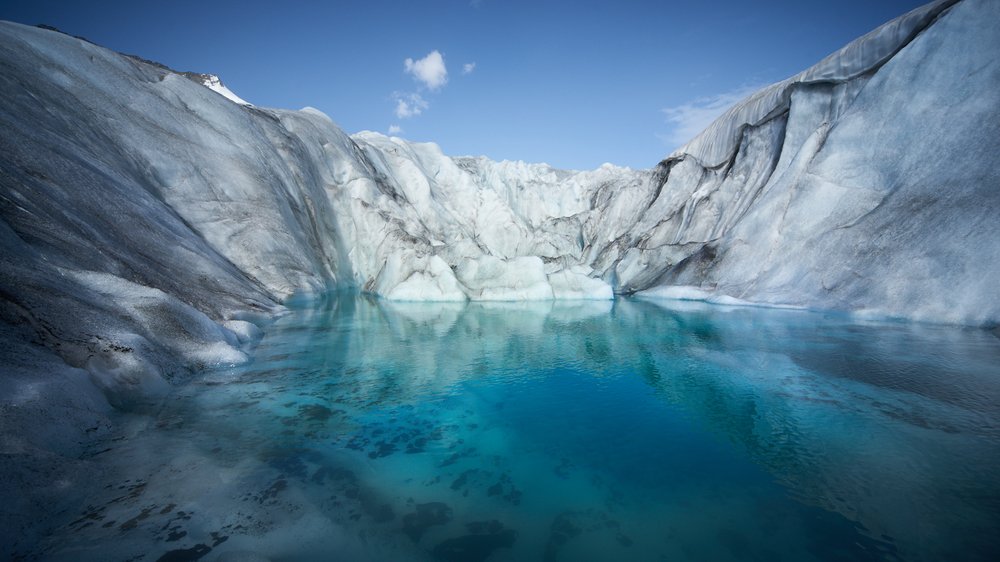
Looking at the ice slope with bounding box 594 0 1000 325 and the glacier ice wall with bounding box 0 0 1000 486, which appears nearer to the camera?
the glacier ice wall with bounding box 0 0 1000 486

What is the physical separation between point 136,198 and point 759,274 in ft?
71.4

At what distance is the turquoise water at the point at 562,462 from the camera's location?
3.18 meters

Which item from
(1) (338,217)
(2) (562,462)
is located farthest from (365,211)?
(2) (562,462)

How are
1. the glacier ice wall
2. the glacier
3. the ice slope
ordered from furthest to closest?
the ice slope, the glacier ice wall, the glacier

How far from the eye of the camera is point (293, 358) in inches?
325

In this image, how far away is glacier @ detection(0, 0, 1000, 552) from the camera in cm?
534

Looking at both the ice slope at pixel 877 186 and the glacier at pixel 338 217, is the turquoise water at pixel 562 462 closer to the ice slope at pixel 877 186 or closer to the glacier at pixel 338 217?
the glacier at pixel 338 217

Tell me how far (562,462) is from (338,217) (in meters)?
26.0

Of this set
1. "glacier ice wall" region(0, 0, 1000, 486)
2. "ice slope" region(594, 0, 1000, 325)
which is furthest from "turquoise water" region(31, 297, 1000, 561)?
"ice slope" region(594, 0, 1000, 325)

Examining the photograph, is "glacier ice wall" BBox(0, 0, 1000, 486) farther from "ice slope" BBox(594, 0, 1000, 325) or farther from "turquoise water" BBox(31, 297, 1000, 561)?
"turquoise water" BBox(31, 297, 1000, 561)

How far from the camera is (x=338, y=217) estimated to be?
2733 centimetres

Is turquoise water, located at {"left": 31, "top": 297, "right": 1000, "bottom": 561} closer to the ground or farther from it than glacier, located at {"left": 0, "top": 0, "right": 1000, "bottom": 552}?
closer to the ground

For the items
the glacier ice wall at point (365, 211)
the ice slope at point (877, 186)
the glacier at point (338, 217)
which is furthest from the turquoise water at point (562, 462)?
the ice slope at point (877, 186)

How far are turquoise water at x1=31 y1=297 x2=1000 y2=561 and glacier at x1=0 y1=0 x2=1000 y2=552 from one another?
0.91 m
